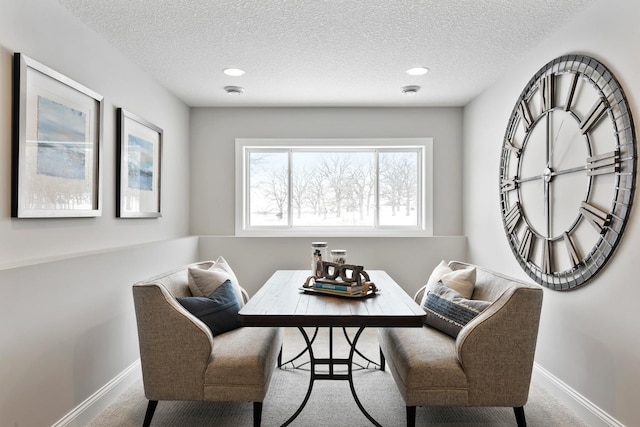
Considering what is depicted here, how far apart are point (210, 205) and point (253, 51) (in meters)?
2.07

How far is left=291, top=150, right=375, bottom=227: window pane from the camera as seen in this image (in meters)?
4.64

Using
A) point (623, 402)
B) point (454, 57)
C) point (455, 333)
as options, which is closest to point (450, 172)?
point (454, 57)

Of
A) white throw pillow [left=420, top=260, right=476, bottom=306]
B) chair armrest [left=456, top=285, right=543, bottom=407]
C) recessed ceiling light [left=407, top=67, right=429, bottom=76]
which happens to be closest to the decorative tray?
white throw pillow [left=420, top=260, right=476, bottom=306]

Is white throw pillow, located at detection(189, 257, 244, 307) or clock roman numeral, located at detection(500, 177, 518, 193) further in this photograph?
clock roman numeral, located at detection(500, 177, 518, 193)

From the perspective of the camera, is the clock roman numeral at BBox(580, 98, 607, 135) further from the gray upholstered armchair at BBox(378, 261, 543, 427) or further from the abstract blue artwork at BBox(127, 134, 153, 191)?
the abstract blue artwork at BBox(127, 134, 153, 191)

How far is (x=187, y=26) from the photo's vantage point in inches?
102

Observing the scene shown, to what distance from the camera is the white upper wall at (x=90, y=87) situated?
6.42ft

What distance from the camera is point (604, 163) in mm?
2189

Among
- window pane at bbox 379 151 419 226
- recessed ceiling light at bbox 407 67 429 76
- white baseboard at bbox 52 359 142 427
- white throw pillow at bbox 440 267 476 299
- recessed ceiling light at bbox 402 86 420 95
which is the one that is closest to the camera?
white baseboard at bbox 52 359 142 427

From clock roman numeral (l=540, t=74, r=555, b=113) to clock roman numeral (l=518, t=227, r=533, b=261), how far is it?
853 mm

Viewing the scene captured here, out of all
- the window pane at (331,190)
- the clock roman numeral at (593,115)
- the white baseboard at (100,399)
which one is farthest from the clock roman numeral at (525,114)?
the white baseboard at (100,399)

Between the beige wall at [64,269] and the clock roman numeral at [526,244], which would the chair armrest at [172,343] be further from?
the clock roman numeral at [526,244]

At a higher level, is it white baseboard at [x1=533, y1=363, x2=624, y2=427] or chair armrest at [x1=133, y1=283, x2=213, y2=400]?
chair armrest at [x1=133, y1=283, x2=213, y2=400]

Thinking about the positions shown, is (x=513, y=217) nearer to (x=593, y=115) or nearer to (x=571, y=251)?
(x=571, y=251)
